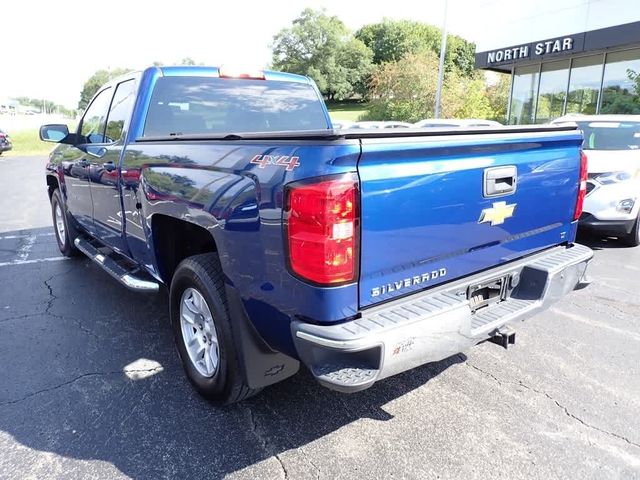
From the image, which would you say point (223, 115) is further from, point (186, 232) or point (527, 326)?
point (527, 326)

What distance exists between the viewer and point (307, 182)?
2.02 meters

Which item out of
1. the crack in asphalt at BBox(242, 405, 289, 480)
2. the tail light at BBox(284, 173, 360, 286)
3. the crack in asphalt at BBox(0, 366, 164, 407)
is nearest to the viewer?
the tail light at BBox(284, 173, 360, 286)

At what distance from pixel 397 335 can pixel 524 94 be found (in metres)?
20.4

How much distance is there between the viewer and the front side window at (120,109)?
395 centimetres

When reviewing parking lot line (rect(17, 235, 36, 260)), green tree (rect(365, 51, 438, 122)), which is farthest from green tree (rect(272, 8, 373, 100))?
parking lot line (rect(17, 235, 36, 260))

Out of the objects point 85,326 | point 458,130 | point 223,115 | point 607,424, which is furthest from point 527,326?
point 85,326

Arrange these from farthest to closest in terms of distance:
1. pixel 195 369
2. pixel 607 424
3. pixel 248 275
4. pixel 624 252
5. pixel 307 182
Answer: pixel 624 252
pixel 195 369
pixel 607 424
pixel 248 275
pixel 307 182

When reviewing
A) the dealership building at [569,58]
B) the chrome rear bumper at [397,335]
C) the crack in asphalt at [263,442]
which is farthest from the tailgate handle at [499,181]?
the dealership building at [569,58]

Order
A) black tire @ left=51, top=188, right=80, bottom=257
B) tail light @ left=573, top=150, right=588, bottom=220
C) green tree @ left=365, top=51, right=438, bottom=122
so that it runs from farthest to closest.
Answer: green tree @ left=365, top=51, right=438, bottom=122, black tire @ left=51, top=188, right=80, bottom=257, tail light @ left=573, top=150, right=588, bottom=220

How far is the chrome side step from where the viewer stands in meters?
3.53

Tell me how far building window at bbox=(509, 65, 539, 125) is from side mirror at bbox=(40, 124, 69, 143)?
1846cm

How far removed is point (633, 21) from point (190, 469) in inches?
688

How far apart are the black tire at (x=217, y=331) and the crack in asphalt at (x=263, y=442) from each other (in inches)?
5.6

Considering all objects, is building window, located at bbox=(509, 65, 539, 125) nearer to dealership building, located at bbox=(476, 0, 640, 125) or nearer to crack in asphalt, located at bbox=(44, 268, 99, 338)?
dealership building, located at bbox=(476, 0, 640, 125)
